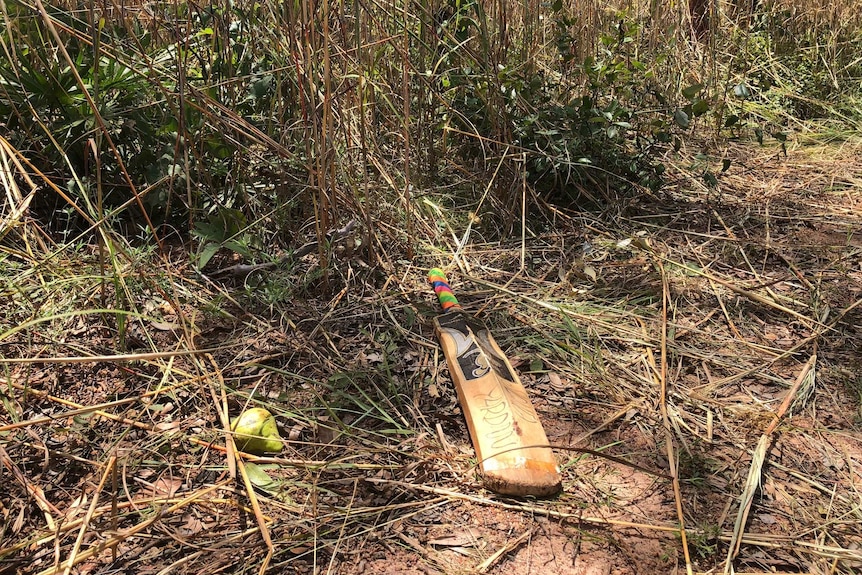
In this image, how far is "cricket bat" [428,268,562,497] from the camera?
1285mm

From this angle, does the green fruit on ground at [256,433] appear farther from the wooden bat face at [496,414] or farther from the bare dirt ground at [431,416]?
the wooden bat face at [496,414]

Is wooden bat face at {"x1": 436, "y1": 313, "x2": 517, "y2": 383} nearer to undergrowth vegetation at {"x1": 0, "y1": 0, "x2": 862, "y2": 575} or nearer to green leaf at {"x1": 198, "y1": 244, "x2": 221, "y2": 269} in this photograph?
undergrowth vegetation at {"x1": 0, "y1": 0, "x2": 862, "y2": 575}

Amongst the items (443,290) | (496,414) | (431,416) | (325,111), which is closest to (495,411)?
(496,414)

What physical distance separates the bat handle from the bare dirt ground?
47 millimetres

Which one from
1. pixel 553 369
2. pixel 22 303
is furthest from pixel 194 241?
pixel 553 369

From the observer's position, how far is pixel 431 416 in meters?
1.52

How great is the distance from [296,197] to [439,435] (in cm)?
89

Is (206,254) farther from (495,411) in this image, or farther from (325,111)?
(495,411)

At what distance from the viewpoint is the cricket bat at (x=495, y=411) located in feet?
4.22

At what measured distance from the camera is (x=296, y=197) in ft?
6.38

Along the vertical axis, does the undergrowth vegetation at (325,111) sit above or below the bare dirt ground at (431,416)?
above

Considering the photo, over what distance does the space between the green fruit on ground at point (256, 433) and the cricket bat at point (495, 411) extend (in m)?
0.43

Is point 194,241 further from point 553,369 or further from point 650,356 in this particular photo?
point 650,356

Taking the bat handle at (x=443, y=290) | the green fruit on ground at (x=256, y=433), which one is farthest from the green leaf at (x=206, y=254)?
the bat handle at (x=443, y=290)
